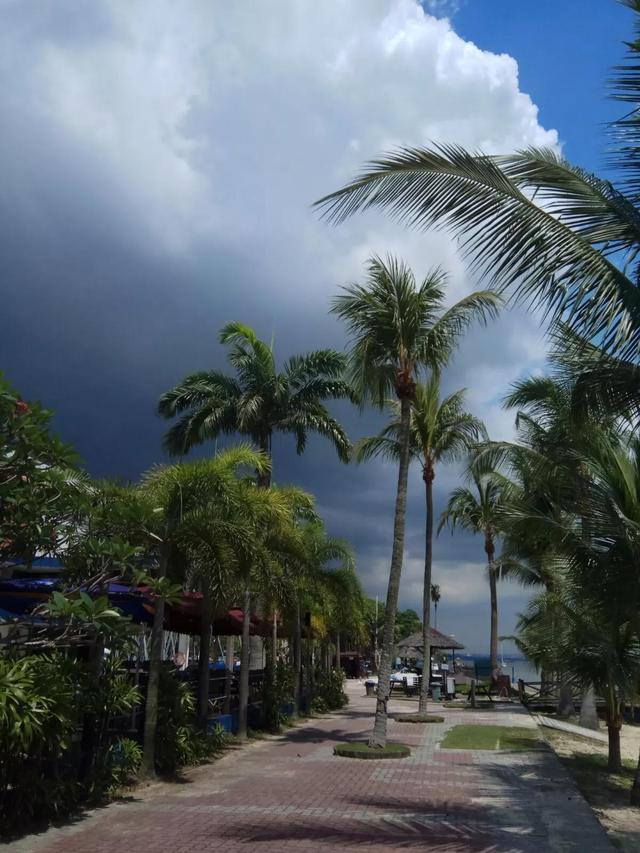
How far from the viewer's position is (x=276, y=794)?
34.9 feet

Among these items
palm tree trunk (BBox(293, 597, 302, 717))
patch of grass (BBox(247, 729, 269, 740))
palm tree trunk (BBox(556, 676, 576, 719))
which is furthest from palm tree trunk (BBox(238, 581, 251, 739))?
palm tree trunk (BBox(556, 676, 576, 719))

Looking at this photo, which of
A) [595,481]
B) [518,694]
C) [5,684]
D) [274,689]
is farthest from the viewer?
[518,694]

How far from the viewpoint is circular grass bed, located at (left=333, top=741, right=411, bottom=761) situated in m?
14.5

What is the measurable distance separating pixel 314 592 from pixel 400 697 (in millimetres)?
16858

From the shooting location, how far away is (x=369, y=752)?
571 inches

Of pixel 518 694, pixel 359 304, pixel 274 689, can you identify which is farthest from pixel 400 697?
pixel 359 304

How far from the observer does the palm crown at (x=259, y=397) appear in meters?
21.1

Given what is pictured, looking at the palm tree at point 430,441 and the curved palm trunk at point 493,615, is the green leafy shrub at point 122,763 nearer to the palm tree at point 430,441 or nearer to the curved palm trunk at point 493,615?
the palm tree at point 430,441

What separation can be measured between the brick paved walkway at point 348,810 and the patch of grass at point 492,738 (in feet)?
5.33

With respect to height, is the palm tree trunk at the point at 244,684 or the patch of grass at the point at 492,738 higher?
the palm tree trunk at the point at 244,684

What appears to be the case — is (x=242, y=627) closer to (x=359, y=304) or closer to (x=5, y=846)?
(x=359, y=304)

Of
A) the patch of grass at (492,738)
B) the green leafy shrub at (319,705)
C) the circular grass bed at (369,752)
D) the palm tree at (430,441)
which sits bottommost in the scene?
the green leafy shrub at (319,705)

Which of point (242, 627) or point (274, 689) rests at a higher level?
point (242, 627)

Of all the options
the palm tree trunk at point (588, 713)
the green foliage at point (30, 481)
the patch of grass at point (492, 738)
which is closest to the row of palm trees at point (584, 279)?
the green foliage at point (30, 481)
